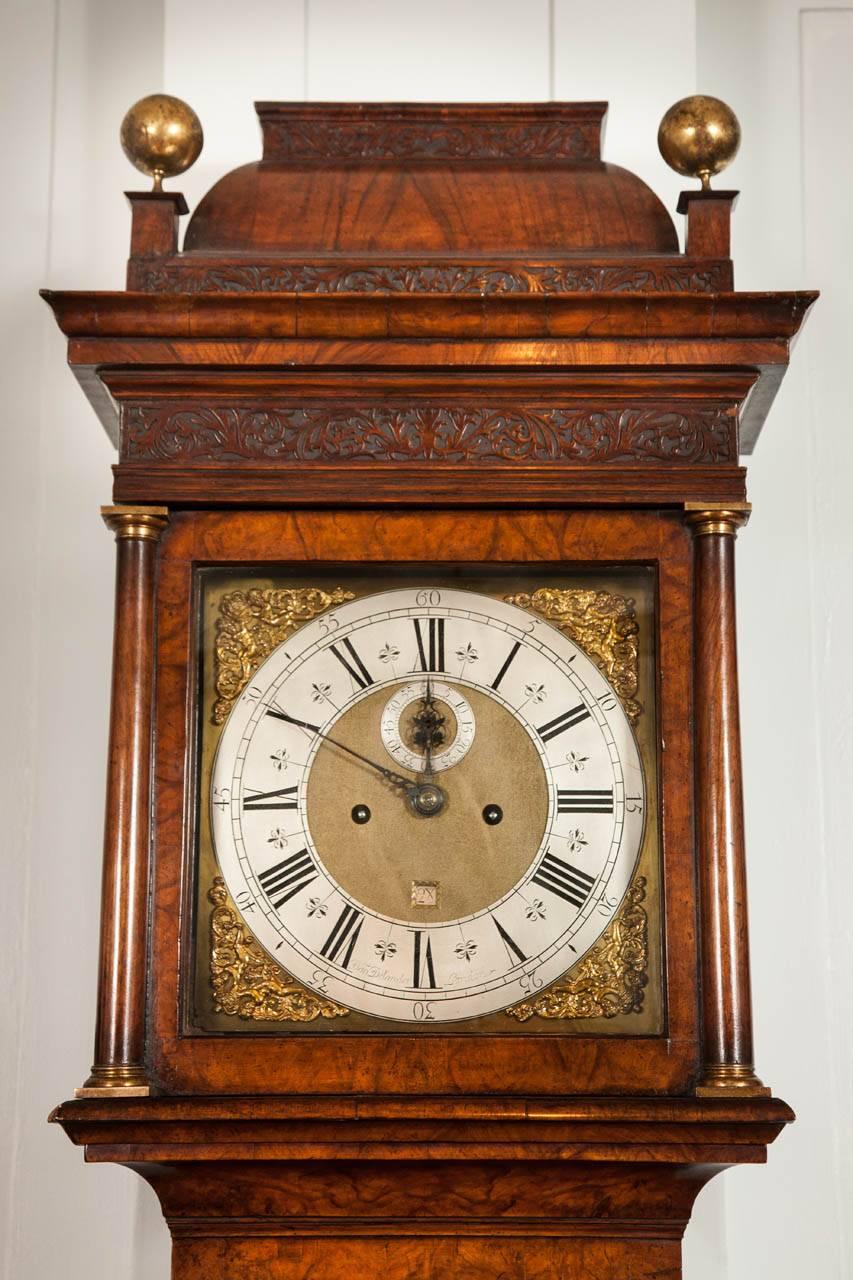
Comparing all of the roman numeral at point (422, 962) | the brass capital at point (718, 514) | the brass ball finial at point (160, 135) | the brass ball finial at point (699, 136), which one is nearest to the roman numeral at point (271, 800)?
the roman numeral at point (422, 962)

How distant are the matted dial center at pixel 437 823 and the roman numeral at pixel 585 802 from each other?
0.02m

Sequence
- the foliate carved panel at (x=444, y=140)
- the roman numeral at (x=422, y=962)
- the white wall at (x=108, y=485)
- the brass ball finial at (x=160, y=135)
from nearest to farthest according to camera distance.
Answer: the roman numeral at (x=422, y=962), the brass ball finial at (x=160, y=135), the foliate carved panel at (x=444, y=140), the white wall at (x=108, y=485)

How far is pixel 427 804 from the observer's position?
2.20m

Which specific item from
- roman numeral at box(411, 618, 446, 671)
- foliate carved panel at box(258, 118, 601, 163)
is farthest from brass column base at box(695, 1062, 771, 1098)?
foliate carved panel at box(258, 118, 601, 163)

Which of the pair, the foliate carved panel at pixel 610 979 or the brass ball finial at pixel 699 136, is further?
the brass ball finial at pixel 699 136

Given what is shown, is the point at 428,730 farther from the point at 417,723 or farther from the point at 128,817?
the point at 128,817

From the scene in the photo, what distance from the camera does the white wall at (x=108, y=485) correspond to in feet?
8.83

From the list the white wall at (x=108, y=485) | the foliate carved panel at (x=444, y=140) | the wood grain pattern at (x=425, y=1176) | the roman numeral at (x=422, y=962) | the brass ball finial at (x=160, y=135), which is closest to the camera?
the wood grain pattern at (x=425, y=1176)

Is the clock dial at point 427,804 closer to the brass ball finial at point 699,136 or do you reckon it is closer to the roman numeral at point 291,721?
the roman numeral at point 291,721

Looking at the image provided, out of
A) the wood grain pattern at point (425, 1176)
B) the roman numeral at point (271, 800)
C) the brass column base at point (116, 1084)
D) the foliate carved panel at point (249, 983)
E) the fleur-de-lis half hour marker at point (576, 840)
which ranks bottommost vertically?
the wood grain pattern at point (425, 1176)

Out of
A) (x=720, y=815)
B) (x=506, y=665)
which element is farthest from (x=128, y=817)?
(x=720, y=815)

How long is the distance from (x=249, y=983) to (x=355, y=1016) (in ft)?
0.45

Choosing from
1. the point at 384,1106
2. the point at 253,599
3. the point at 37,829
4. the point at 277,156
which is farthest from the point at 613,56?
the point at 384,1106

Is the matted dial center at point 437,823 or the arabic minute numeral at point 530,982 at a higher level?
the matted dial center at point 437,823
